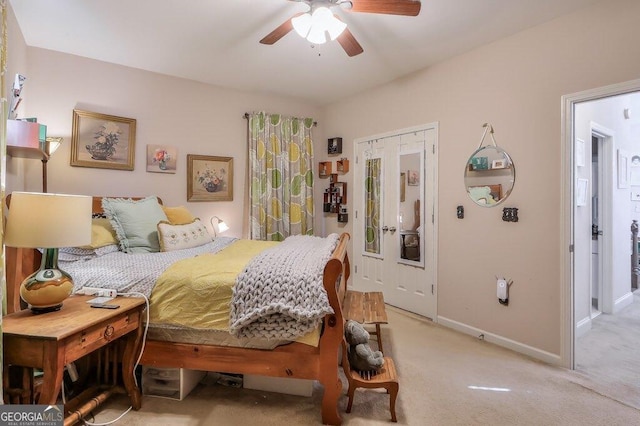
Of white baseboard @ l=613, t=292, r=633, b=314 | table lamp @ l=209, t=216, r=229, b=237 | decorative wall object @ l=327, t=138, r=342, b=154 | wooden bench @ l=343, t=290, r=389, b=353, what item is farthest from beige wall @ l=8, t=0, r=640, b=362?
white baseboard @ l=613, t=292, r=633, b=314

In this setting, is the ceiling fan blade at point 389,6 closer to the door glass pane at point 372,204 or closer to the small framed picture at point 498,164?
the small framed picture at point 498,164

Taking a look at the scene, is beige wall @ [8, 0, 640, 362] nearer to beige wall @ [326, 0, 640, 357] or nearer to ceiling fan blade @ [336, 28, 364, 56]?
beige wall @ [326, 0, 640, 357]

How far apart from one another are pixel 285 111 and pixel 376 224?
2.03 meters

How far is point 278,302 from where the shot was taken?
1.73 m

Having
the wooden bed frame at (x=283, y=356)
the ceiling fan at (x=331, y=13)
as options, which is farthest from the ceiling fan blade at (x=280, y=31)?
the wooden bed frame at (x=283, y=356)

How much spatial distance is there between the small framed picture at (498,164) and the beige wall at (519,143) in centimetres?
9

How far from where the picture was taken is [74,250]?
2.44 metres

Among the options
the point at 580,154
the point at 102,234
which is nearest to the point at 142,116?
the point at 102,234

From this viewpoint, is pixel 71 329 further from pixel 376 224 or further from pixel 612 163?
pixel 612 163

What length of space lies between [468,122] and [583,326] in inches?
88.6

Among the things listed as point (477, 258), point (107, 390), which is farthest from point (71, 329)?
point (477, 258)

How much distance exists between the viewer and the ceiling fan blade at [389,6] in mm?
1930

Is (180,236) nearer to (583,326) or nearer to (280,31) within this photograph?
(280,31)

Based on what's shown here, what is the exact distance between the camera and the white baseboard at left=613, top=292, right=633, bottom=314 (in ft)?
12.1
